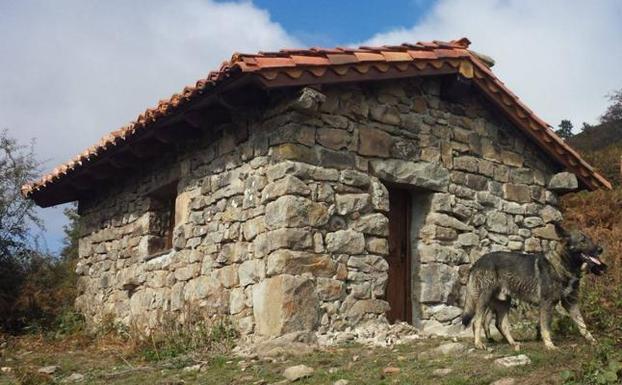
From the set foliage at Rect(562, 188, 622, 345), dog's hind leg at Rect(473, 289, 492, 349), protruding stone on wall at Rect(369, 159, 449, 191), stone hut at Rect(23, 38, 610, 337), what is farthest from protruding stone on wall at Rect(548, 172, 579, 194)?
dog's hind leg at Rect(473, 289, 492, 349)

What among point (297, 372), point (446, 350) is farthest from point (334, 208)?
point (297, 372)

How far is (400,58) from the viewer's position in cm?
804

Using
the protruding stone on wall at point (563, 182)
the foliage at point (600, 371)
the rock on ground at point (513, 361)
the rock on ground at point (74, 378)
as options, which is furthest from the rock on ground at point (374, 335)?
the protruding stone on wall at point (563, 182)

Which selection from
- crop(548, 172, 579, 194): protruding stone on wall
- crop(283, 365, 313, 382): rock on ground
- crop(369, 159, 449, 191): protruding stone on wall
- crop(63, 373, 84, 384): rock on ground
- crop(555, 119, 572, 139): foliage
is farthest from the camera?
crop(555, 119, 572, 139): foliage

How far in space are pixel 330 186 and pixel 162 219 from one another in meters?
3.45

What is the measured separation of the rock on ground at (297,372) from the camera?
19.2ft

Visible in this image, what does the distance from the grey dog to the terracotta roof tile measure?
7.94 feet

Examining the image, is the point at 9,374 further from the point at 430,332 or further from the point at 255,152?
the point at 430,332

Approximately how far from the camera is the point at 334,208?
769 cm

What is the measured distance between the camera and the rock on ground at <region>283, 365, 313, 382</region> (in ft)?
19.2

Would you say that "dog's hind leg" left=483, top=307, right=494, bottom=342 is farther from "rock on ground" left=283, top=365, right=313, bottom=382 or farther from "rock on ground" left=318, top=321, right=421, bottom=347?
"rock on ground" left=283, top=365, right=313, bottom=382

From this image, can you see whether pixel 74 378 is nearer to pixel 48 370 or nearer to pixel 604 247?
pixel 48 370

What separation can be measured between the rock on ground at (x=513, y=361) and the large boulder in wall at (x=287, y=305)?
207cm

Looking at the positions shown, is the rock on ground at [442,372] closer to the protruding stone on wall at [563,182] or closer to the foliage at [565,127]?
the protruding stone on wall at [563,182]
